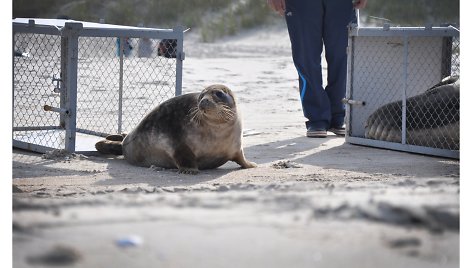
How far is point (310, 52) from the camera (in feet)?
26.0

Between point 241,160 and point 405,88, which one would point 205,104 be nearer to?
point 241,160

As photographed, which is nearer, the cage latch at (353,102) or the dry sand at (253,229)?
the dry sand at (253,229)

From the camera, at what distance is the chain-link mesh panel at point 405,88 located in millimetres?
6668

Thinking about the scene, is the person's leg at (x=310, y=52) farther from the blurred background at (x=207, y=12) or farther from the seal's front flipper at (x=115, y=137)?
the blurred background at (x=207, y=12)

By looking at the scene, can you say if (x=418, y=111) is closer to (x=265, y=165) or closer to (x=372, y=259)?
(x=265, y=165)

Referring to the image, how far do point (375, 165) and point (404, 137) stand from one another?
674 millimetres

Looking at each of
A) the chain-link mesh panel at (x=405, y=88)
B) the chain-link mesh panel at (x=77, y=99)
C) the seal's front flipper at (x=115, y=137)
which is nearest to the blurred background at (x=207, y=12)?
the chain-link mesh panel at (x=77, y=99)

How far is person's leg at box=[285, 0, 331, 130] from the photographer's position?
786 cm

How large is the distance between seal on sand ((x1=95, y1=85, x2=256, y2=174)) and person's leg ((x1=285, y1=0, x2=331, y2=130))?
69.6 inches

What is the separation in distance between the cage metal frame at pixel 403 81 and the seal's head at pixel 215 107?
146 cm

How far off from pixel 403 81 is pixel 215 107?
5.56ft

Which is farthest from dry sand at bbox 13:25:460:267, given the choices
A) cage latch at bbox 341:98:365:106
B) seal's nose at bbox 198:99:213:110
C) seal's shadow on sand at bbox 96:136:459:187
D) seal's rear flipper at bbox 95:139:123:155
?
cage latch at bbox 341:98:365:106
